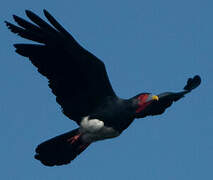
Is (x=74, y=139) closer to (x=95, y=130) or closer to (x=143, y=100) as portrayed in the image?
(x=95, y=130)

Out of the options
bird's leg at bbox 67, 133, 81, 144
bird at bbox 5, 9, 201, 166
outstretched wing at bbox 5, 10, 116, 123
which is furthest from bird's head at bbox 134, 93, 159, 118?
bird's leg at bbox 67, 133, 81, 144

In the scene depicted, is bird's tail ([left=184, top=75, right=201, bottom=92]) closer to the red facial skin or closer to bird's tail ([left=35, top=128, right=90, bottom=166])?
the red facial skin

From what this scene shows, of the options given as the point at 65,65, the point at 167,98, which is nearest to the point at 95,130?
the point at 65,65

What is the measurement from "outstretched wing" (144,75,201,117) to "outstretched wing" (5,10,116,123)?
0.91 m

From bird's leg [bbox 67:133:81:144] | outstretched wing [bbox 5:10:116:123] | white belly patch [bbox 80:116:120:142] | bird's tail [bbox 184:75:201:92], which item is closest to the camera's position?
outstretched wing [bbox 5:10:116:123]

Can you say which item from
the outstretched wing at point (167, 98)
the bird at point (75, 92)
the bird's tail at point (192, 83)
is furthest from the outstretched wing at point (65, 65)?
the bird's tail at point (192, 83)

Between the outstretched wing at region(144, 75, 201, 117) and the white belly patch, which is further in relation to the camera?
the outstretched wing at region(144, 75, 201, 117)

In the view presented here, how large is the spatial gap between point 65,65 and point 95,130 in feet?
4.04

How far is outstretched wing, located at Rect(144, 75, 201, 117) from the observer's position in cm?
1488

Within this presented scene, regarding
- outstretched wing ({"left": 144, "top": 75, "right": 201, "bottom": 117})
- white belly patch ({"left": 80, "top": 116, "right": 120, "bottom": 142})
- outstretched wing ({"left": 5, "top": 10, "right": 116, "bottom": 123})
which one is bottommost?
white belly patch ({"left": 80, "top": 116, "right": 120, "bottom": 142})

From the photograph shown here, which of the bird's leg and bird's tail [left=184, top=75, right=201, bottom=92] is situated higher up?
bird's tail [left=184, top=75, right=201, bottom=92]

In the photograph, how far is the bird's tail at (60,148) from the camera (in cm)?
1481

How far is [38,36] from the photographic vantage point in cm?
1416

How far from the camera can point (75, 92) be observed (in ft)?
48.1
